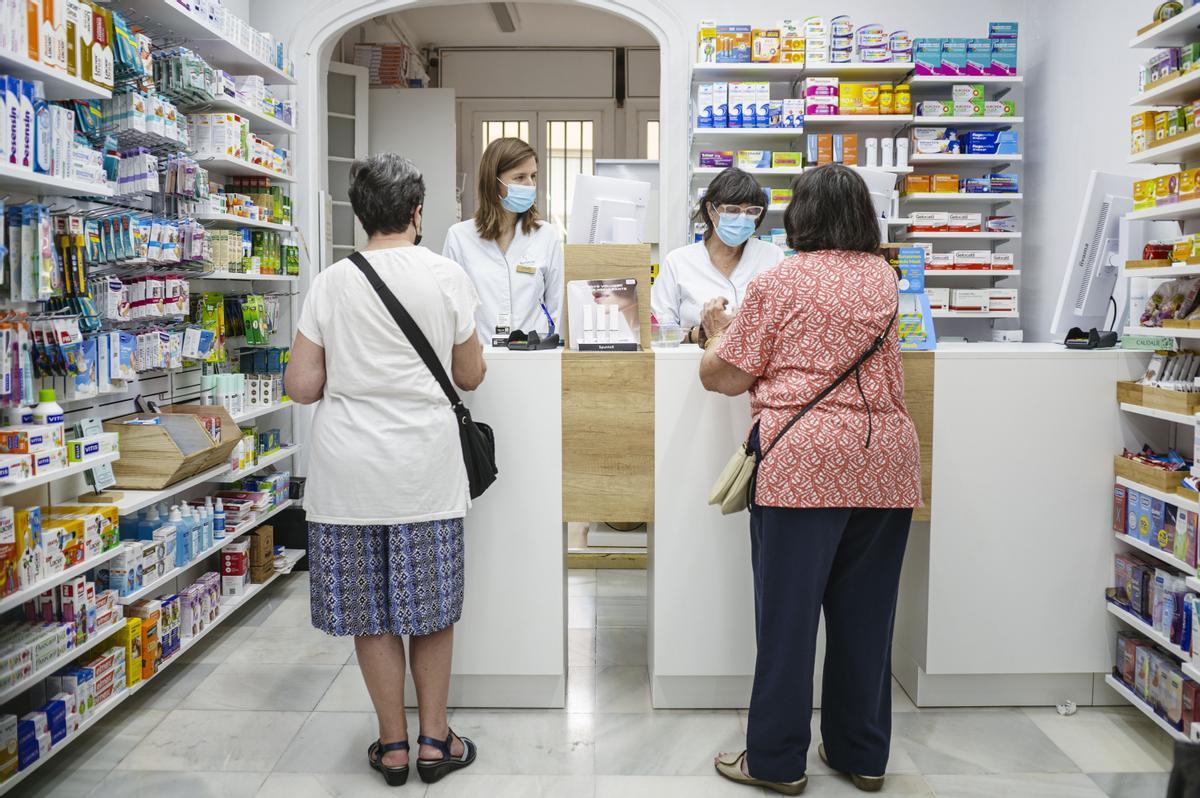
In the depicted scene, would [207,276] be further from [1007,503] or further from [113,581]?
[1007,503]

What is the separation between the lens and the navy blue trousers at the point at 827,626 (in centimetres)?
250

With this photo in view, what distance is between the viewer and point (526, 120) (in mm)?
9992

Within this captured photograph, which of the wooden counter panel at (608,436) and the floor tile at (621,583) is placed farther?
the floor tile at (621,583)

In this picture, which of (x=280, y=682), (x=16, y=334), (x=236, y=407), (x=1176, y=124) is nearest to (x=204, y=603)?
(x=280, y=682)

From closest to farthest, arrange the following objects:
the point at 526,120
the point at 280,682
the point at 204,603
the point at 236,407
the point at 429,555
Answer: the point at 429,555
the point at 280,682
the point at 204,603
the point at 236,407
the point at 526,120

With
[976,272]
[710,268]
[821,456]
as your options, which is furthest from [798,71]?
[821,456]

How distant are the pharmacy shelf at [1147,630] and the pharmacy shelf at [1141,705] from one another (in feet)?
0.59

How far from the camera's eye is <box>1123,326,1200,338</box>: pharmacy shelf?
2797 millimetres

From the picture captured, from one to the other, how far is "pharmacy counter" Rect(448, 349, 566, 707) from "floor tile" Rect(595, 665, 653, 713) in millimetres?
227

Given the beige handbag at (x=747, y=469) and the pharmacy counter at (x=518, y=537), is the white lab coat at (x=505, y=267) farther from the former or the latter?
the beige handbag at (x=747, y=469)

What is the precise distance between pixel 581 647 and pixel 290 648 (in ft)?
3.98

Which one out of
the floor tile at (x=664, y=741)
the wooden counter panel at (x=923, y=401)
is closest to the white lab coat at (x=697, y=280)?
the wooden counter panel at (x=923, y=401)

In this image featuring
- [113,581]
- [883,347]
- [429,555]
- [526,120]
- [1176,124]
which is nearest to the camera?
[883,347]

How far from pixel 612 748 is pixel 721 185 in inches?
81.5
